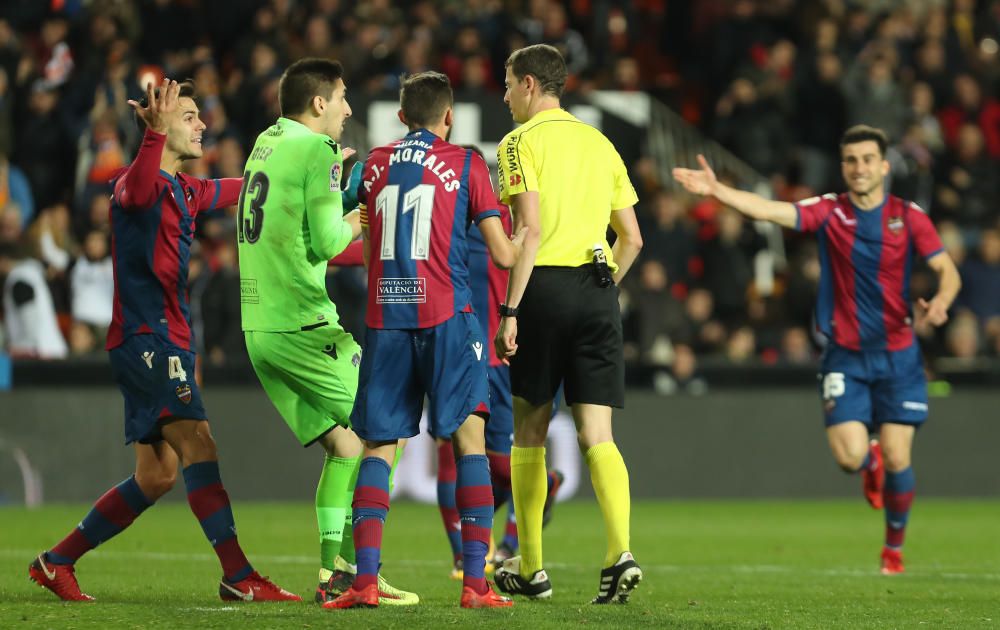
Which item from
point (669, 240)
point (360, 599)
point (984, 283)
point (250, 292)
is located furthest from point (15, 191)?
point (360, 599)

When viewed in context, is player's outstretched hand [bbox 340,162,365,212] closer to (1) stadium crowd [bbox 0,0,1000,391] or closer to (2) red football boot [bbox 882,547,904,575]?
(2) red football boot [bbox 882,547,904,575]

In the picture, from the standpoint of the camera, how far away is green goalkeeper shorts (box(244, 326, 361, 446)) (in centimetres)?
756

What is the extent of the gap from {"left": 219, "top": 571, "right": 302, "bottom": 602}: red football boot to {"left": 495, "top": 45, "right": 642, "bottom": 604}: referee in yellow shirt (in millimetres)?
1047

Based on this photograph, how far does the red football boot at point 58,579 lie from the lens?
25.0 ft

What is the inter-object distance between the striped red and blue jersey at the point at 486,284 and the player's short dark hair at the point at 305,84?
81.9 inches

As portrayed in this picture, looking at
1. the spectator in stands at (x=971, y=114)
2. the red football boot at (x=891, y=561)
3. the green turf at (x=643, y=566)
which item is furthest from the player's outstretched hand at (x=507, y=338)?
the spectator in stands at (x=971, y=114)

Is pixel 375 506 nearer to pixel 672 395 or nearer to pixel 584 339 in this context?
pixel 584 339

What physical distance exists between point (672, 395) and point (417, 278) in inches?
380

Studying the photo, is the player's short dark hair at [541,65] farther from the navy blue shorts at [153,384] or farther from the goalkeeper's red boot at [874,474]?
the goalkeeper's red boot at [874,474]

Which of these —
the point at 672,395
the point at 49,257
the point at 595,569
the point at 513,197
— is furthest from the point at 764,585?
the point at 49,257

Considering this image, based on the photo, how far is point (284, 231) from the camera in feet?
24.6

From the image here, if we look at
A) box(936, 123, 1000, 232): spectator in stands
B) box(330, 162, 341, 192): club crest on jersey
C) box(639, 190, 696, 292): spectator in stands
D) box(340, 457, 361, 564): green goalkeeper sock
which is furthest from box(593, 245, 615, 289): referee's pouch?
box(936, 123, 1000, 232): spectator in stands

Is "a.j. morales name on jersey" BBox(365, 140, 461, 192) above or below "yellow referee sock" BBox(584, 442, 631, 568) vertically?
above

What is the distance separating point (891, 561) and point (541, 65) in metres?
4.22
